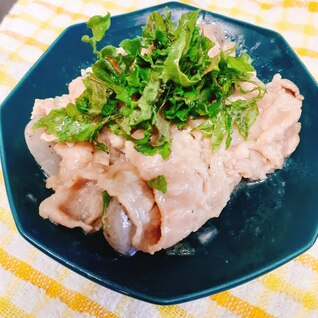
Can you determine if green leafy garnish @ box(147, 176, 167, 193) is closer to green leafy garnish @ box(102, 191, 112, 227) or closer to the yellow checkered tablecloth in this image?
green leafy garnish @ box(102, 191, 112, 227)

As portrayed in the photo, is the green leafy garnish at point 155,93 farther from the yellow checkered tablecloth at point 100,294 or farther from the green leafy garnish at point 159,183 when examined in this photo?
the yellow checkered tablecloth at point 100,294

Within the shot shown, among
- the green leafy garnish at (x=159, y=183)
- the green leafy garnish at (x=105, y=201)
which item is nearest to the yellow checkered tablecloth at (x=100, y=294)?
the green leafy garnish at (x=105, y=201)

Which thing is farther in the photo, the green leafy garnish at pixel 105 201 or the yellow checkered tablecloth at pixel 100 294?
the yellow checkered tablecloth at pixel 100 294

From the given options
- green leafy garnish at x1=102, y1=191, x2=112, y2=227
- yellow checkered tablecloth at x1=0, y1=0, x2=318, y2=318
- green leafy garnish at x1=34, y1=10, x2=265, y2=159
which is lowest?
yellow checkered tablecloth at x1=0, y1=0, x2=318, y2=318

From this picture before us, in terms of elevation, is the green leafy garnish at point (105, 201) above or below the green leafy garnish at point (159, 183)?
below

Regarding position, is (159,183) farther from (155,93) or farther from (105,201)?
(155,93)

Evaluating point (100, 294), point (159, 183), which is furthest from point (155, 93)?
point (100, 294)

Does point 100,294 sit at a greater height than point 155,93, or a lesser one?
Answer: lesser

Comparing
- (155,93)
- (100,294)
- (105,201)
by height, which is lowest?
(100,294)

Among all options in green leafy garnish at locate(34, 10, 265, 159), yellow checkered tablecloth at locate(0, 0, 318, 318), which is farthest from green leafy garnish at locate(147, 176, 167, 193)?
yellow checkered tablecloth at locate(0, 0, 318, 318)

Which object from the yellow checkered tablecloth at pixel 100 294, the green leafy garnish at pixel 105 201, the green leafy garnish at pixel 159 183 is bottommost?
the yellow checkered tablecloth at pixel 100 294
